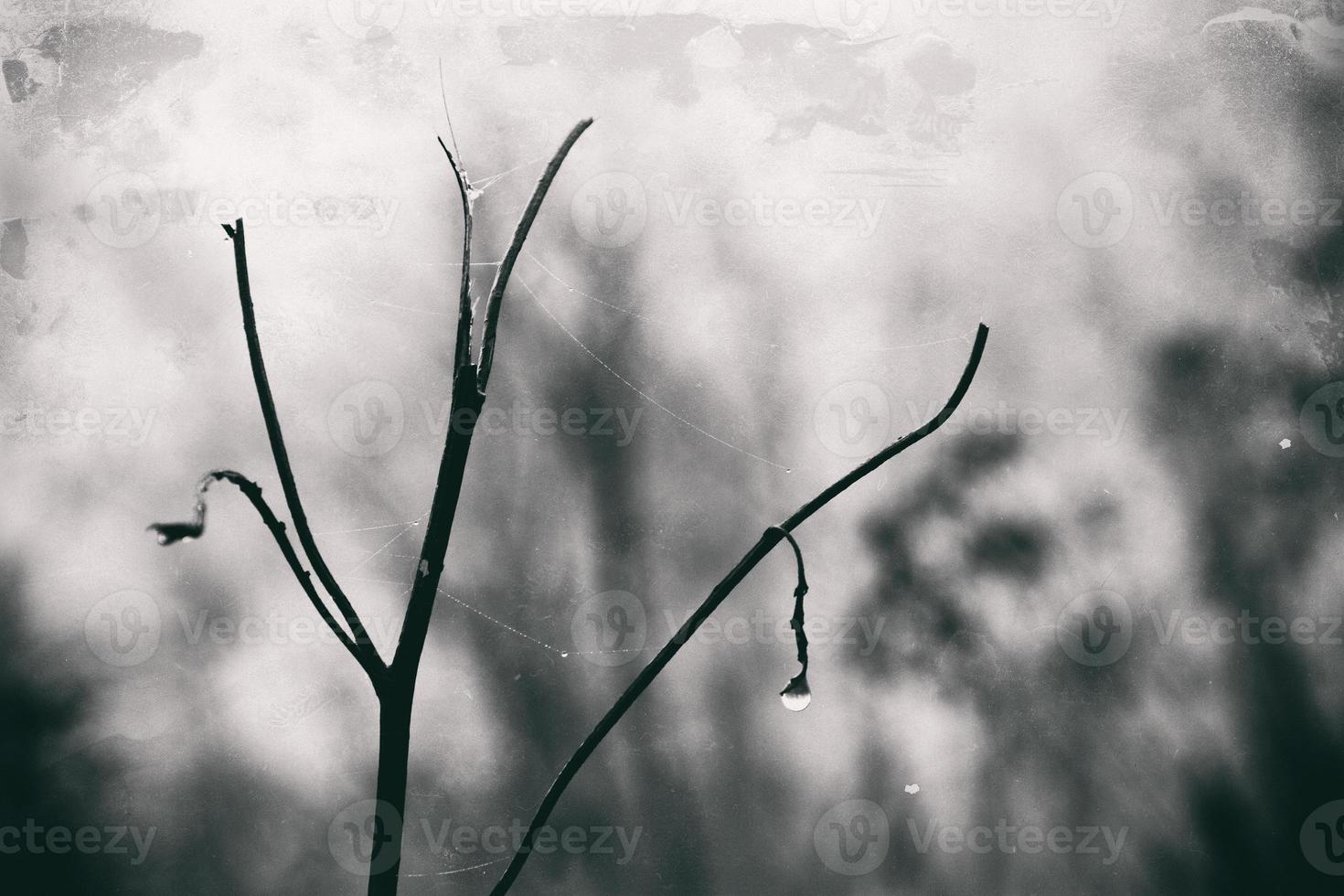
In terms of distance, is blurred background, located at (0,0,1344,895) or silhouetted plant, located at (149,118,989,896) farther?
blurred background, located at (0,0,1344,895)

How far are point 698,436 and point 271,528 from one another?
4.93 feet

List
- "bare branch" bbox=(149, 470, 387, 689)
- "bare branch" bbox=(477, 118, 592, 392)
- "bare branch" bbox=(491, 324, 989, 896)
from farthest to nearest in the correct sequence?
"bare branch" bbox=(477, 118, 592, 392), "bare branch" bbox=(491, 324, 989, 896), "bare branch" bbox=(149, 470, 387, 689)

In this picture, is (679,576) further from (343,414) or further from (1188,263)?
(1188,263)

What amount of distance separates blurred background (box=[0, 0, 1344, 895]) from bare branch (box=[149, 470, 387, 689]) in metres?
1.22

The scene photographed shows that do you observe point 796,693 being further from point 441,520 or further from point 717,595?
point 441,520

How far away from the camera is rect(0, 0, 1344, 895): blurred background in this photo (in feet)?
7.84

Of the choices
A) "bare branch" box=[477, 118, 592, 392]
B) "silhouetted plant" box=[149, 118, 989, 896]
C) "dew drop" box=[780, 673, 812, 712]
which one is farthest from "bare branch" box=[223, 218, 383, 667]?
"dew drop" box=[780, 673, 812, 712]

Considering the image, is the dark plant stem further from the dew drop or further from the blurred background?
the blurred background

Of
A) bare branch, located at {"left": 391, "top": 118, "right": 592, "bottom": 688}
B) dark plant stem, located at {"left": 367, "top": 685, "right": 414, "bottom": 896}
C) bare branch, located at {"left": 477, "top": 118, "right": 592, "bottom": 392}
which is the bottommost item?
dark plant stem, located at {"left": 367, "top": 685, "right": 414, "bottom": 896}

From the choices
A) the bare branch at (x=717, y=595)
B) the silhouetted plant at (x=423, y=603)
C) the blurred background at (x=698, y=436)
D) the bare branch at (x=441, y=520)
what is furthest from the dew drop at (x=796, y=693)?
the blurred background at (x=698, y=436)

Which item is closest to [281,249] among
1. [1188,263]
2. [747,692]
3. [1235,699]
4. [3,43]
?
[3,43]

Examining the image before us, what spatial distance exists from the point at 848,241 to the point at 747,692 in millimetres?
1271

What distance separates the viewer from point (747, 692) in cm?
246

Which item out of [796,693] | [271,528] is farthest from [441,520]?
[796,693]
